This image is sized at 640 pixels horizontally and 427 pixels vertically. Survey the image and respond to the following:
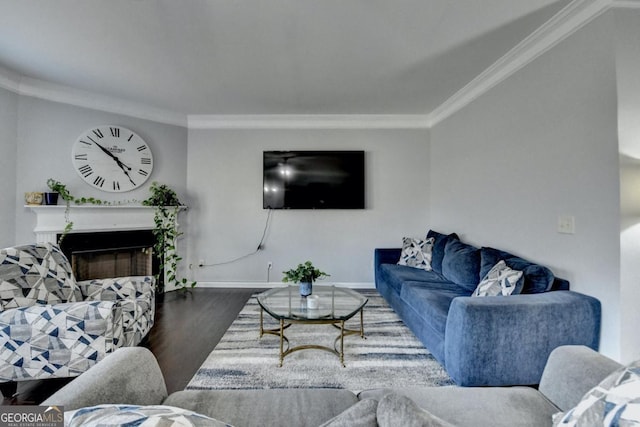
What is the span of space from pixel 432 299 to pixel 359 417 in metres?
1.97

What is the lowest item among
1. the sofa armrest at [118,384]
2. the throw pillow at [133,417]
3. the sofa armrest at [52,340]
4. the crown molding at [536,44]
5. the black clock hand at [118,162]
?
the sofa armrest at [52,340]

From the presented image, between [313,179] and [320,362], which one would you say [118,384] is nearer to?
[320,362]

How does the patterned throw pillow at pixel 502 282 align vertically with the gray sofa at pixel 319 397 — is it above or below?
above

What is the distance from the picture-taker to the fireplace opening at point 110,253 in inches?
139

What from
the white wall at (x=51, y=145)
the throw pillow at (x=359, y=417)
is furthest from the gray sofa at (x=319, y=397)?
the white wall at (x=51, y=145)

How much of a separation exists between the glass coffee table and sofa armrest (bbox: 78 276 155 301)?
3.22 feet

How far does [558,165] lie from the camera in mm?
2217

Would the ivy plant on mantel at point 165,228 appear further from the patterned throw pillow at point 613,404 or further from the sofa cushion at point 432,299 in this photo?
the patterned throw pillow at point 613,404

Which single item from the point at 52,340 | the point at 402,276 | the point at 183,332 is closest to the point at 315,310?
the point at 402,276

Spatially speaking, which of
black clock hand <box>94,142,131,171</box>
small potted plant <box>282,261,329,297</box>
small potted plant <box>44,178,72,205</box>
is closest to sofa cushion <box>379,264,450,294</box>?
small potted plant <box>282,261,329,297</box>

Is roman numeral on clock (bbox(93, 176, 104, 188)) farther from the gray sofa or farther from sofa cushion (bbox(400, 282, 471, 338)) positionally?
sofa cushion (bbox(400, 282, 471, 338))

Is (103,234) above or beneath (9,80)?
beneath

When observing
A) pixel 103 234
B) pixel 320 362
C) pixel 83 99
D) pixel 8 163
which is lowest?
pixel 320 362

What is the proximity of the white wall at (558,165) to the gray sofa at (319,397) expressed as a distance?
3.64 feet
